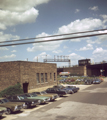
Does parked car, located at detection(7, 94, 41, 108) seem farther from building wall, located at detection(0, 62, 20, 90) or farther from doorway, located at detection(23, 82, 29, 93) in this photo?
doorway, located at detection(23, 82, 29, 93)

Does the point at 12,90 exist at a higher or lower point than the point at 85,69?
lower

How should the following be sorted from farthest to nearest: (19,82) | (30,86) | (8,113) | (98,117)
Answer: (30,86)
(19,82)
(8,113)
(98,117)

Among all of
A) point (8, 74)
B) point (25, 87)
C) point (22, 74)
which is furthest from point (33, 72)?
point (8, 74)

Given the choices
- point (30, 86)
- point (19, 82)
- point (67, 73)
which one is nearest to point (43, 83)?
point (30, 86)

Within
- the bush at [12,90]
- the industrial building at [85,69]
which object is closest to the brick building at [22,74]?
A: the bush at [12,90]

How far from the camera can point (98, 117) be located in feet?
38.2

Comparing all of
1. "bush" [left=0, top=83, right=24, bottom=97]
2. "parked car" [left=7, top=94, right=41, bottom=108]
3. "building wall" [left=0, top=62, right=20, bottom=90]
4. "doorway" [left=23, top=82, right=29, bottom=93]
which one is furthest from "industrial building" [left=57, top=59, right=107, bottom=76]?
"parked car" [left=7, top=94, right=41, bottom=108]

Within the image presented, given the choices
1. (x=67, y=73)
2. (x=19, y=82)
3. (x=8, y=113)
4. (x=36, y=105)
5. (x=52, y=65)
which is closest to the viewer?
(x=8, y=113)

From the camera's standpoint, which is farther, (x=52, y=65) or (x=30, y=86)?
(x=52, y=65)

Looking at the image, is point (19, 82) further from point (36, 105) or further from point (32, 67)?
point (36, 105)

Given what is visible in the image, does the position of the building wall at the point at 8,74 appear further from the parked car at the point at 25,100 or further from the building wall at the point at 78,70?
the building wall at the point at 78,70

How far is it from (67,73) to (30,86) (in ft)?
194

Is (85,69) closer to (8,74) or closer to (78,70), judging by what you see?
(78,70)

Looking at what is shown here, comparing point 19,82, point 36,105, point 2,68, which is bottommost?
point 36,105
